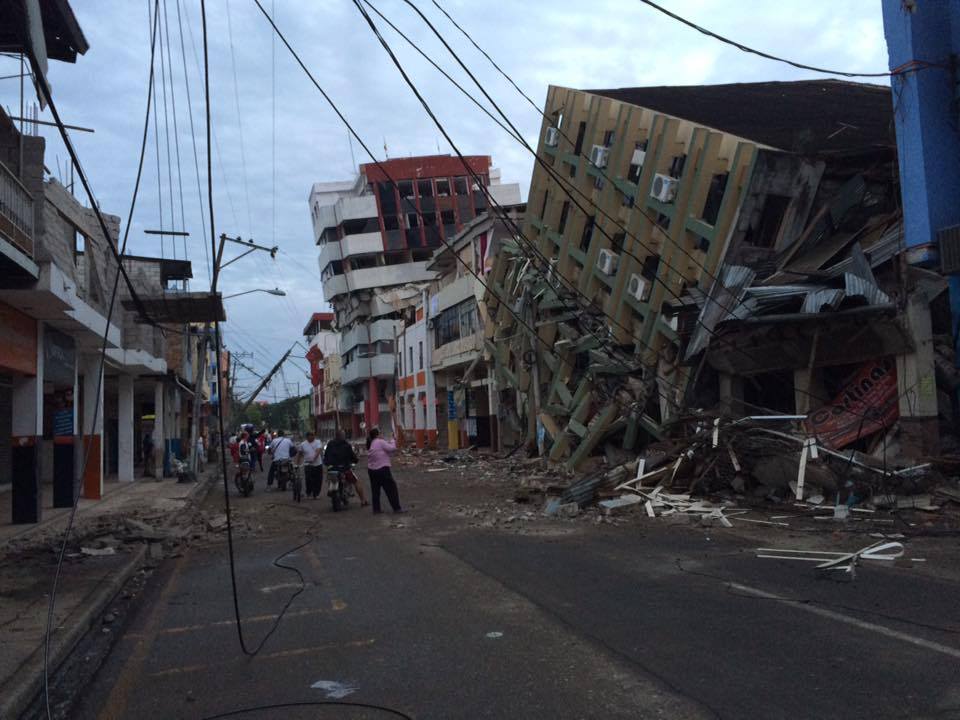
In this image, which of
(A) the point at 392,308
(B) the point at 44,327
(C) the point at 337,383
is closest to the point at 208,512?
(B) the point at 44,327

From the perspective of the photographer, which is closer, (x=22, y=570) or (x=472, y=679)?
(x=472, y=679)

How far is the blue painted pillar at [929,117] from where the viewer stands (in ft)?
46.3

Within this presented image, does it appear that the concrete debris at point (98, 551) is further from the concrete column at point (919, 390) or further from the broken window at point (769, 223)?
the broken window at point (769, 223)

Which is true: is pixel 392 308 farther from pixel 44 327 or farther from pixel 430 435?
pixel 44 327

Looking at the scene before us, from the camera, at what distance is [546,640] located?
20.9 feet

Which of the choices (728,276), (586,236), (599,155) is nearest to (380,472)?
(728,276)

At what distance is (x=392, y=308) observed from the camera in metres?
64.9

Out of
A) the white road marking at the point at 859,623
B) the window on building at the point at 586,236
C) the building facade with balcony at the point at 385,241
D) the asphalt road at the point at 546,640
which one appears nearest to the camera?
the asphalt road at the point at 546,640

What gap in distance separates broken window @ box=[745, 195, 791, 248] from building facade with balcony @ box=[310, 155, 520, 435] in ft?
153

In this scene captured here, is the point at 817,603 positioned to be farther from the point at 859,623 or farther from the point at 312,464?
the point at 312,464

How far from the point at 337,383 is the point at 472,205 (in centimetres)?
2366

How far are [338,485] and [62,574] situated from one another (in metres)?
7.35

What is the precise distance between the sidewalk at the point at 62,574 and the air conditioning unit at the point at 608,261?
12.4 metres

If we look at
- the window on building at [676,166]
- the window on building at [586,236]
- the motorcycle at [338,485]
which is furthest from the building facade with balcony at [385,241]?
the motorcycle at [338,485]
